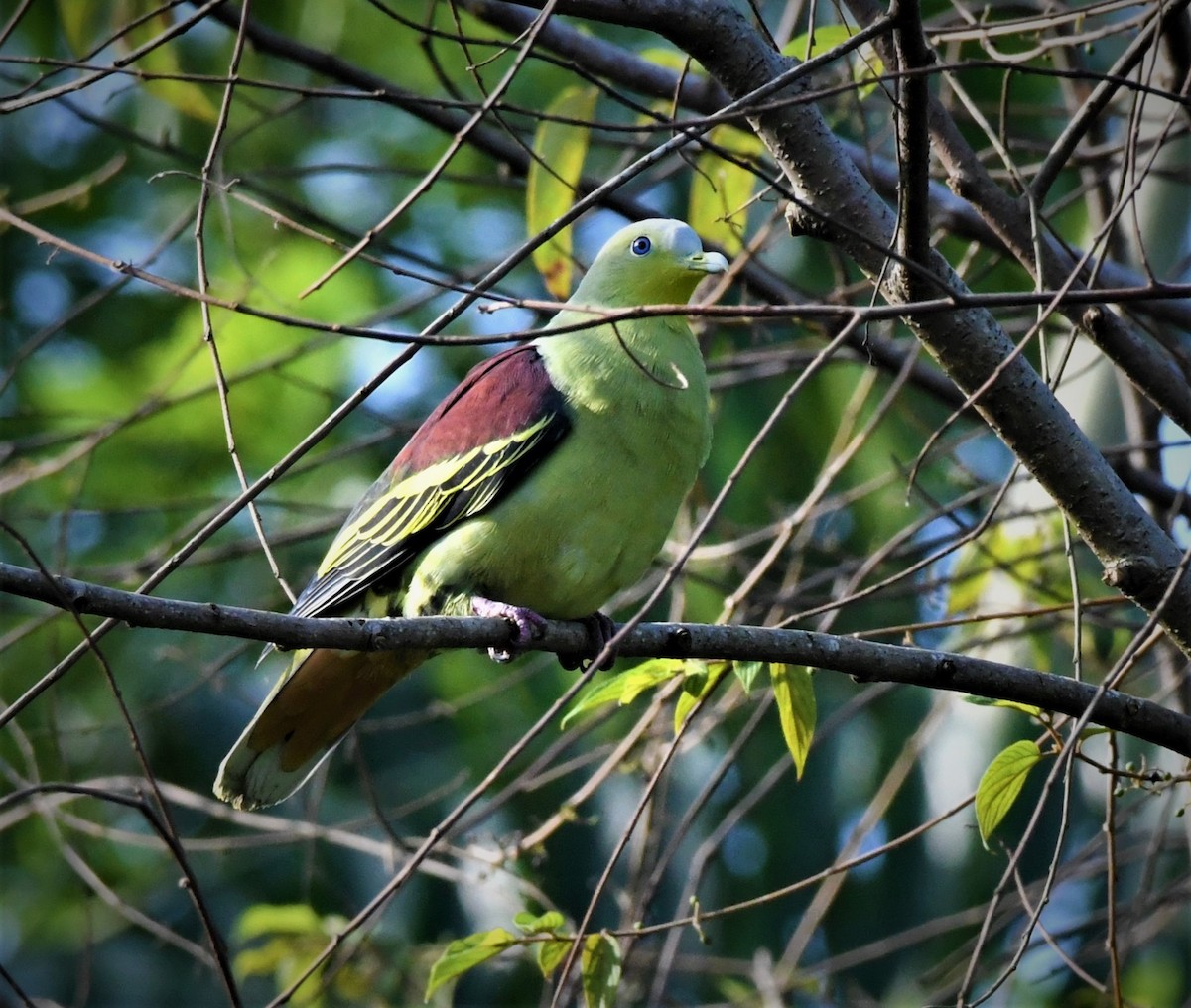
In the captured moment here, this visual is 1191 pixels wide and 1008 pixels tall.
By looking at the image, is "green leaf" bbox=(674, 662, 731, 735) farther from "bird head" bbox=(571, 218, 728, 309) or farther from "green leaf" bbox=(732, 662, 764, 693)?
"bird head" bbox=(571, 218, 728, 309)

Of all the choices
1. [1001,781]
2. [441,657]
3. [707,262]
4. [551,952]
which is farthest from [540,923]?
[441,657]

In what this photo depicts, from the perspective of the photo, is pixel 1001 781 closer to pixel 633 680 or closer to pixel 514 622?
pixel 633 680

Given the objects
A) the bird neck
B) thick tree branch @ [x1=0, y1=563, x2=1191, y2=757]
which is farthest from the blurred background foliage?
thick tree branch @ [x1=0, y1=563, x2=1191, y2=757]

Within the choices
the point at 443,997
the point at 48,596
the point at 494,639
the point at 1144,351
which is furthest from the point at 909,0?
the point at 443,997

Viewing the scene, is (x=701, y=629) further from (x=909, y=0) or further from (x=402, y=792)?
(x=402, y=792)

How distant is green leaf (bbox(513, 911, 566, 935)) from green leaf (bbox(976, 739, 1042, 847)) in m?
0.78

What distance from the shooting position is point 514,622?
8.98 feet

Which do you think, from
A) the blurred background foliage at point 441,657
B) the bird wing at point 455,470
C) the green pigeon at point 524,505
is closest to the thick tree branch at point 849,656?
the green pigeon at point 524,505

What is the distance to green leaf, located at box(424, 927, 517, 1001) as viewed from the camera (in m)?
2.55

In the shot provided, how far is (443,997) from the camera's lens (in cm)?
453

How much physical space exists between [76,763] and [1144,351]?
19.3ft

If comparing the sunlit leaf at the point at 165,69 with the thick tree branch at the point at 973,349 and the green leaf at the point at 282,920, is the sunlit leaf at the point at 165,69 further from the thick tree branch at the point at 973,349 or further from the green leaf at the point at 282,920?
the green leaf at the point at 282,920

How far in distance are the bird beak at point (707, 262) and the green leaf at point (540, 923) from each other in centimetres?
155

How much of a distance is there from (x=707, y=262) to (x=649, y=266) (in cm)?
22
